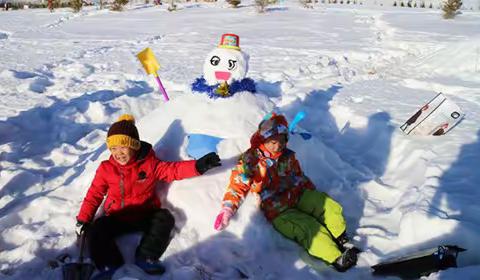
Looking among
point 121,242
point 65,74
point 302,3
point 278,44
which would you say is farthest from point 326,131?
point 302,3

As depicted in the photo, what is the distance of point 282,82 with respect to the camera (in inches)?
310

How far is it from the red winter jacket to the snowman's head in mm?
895

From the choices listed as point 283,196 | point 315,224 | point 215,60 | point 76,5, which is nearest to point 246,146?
point 283,196

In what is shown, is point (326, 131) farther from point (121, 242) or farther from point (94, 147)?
point (121, 242)

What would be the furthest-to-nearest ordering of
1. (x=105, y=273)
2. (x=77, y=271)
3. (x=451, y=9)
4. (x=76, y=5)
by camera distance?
1. (x=76, y=5)
2. (x=451, y=9)
3. (x=105, y=273)
4. (x=77, y=271)

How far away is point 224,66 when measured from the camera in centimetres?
364

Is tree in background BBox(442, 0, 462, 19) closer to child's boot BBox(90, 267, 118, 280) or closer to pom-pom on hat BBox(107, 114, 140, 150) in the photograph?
pom-pom on hat BBox(107, 114, 140, 150)

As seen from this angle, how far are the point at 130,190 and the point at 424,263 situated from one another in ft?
6.80

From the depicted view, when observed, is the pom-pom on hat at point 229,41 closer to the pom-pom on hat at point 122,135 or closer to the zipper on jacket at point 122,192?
the pom-pom on hat at point 122,135

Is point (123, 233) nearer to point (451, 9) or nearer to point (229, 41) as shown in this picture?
point (229, 41)

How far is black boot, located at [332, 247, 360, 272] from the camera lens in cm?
283

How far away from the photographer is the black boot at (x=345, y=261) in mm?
2830

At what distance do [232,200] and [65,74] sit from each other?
20.8ft

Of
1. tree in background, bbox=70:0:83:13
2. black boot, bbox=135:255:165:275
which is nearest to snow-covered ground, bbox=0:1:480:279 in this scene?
black boot, bbox=135:255:165:275
